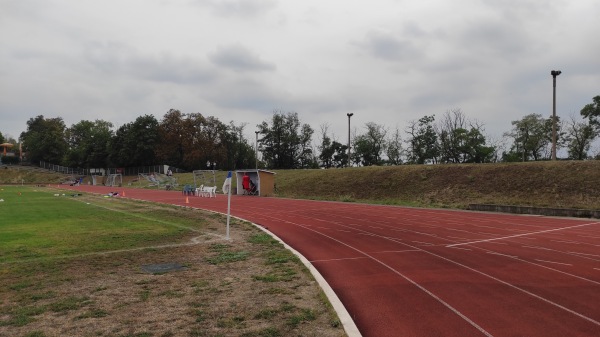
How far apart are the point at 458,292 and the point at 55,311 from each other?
613cm

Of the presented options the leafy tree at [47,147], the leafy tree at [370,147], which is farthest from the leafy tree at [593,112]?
the leafy tree at [47,147]

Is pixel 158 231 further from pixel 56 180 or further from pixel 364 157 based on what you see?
pixel 56 180

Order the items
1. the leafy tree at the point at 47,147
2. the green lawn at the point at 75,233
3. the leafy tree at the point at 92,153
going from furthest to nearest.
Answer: the leafy tree at the point at 47,147 → the leafy tree at the point at 92,153 → the green lawn at the point at 75,233

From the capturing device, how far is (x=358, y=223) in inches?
646

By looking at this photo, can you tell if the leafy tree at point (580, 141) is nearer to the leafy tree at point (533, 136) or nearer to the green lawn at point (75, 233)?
the leafy tree at point (533, 136)

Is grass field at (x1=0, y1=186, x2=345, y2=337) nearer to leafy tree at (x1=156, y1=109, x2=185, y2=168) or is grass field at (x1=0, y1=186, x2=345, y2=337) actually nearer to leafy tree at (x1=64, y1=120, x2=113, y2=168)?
leafy tree at (x1=156, y1=109, x2=185, y2=168)

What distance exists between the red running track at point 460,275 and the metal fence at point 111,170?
61.3 meters

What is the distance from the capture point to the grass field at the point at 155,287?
5.19 m

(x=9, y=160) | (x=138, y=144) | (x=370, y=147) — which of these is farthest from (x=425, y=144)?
(x=9, y=160)

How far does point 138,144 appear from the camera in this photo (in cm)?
8044

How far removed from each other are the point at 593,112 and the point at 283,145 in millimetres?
48545

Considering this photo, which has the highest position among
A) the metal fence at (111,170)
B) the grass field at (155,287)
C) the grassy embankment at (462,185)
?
the metal fence at (111,170)

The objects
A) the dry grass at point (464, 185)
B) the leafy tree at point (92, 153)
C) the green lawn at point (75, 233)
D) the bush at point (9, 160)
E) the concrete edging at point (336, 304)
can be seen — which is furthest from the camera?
the bush at point (9, 160)

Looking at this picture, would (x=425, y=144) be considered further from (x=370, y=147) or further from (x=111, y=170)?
(x=111, y=170)
